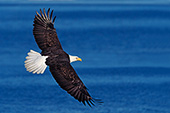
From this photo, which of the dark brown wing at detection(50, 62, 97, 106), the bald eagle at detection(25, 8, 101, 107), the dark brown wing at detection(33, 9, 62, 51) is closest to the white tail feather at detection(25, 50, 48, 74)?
the bald eagle at detection(25, 8, 101, 107)

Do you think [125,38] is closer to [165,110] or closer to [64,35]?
[64,35]

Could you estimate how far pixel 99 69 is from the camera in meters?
12.7

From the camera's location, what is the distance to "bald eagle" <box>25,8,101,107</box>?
681 centimetres

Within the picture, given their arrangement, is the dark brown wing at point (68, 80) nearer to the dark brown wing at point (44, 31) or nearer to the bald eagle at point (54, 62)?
the bald eagle at point (54, 62)

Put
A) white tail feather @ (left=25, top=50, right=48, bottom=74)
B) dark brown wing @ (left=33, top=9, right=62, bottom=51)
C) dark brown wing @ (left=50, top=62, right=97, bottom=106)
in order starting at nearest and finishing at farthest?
dark brown wing @ (left=50, top=62, right=97, bottom=106)
white tail feather @ (left=25, top=50, right=48, bottom=74)
dark brown wing @ (left=33, top=9, right=62, bottom=51)

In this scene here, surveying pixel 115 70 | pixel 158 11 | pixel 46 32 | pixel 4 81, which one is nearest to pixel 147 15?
pixel 158 11

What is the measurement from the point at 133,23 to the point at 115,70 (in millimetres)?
9137

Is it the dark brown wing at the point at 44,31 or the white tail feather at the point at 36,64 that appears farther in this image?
the dark brown wing at the point at 44,31

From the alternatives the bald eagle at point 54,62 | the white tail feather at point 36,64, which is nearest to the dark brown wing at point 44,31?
the bald eagle at point 54,62

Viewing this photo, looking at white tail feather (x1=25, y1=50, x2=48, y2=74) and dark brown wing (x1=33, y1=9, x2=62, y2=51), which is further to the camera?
dark brown wing (x1=33, y1=9, x2=62, y2=51)

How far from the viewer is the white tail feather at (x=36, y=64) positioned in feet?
22.9

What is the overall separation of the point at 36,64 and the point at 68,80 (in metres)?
0.59

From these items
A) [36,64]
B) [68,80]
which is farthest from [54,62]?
[68,80]

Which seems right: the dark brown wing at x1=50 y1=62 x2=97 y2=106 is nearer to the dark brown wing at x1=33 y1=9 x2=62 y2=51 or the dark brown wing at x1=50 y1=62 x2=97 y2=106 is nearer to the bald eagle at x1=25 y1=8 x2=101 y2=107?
the bald eagle at x1=25 y1=8 x2=101 y2=107
